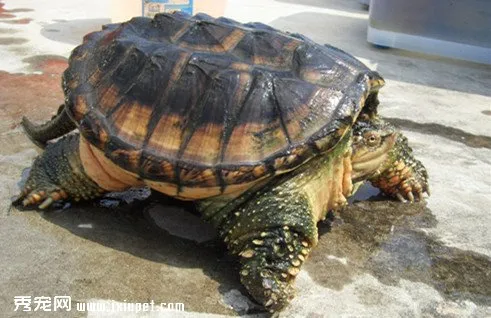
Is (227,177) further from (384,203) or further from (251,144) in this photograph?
(384,203)

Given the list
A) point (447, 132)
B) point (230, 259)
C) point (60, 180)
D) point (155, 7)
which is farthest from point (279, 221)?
point (155, 7)

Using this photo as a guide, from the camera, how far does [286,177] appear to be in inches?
106

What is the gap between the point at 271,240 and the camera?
8.32 ft

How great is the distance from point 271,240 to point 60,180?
1290 mm

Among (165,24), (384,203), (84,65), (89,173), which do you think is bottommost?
(384,203)

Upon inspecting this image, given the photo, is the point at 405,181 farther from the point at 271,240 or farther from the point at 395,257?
the point at 271,240

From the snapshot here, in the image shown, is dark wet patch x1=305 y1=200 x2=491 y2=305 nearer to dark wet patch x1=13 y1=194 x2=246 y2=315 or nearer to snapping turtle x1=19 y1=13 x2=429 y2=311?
snapping turtle x1=19 y1=13 x2=429 y2=311

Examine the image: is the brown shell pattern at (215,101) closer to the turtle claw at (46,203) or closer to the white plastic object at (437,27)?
the turtle claw at (46,203)

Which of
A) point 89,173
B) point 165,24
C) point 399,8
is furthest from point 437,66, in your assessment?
point 89,173

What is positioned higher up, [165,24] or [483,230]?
[165,24]

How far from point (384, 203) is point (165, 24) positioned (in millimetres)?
1730

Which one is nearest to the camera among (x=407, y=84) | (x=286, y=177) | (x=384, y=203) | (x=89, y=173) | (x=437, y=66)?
(x=286, y=177)

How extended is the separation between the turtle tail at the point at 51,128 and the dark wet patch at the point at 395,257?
5.68ft

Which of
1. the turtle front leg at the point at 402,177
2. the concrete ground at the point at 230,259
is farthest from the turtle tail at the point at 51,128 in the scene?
the turtle front leg at the point at 402,177
